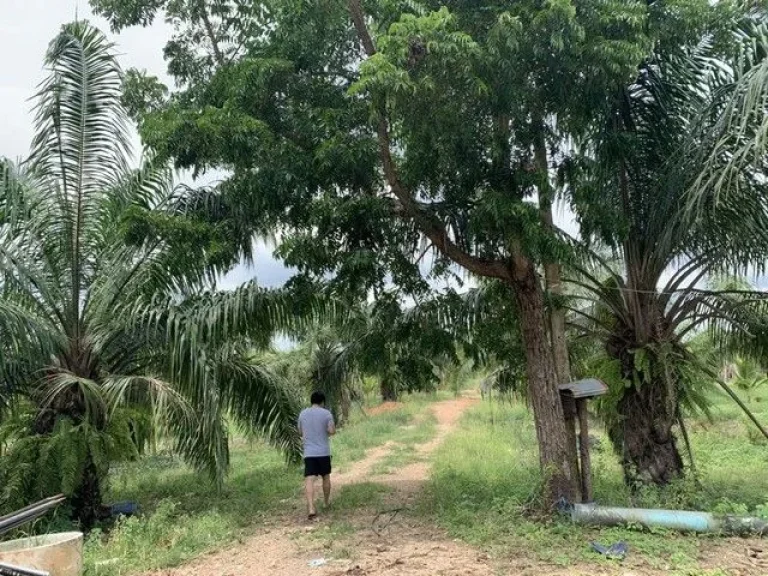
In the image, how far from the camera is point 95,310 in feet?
29.5

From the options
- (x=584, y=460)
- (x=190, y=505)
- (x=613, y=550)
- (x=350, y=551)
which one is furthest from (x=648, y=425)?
(x=190, y=505)

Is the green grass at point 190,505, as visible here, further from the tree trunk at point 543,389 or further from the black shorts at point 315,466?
the tree trunk at point 543,389

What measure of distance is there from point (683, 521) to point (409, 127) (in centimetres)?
486

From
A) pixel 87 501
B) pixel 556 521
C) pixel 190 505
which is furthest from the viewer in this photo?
pixel 190 505

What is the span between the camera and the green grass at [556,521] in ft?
20.4

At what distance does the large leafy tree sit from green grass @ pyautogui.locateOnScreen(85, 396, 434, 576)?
10.8 feet

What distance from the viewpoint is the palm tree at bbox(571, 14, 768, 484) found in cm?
780

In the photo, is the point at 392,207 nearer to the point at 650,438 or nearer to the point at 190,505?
the point at 650,438

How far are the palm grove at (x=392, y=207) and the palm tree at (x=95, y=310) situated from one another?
3 centimetres

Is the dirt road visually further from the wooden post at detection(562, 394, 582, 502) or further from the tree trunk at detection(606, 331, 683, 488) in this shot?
the tree trunk at detection(606, 331, 683, 488)

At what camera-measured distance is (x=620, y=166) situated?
8.46 m

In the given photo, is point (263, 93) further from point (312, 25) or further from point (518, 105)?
point (518, 105)

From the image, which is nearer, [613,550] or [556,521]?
[613,550]

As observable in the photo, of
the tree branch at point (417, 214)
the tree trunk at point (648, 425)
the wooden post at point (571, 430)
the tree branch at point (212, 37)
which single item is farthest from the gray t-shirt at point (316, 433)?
the tree branch at point (212, 37)
